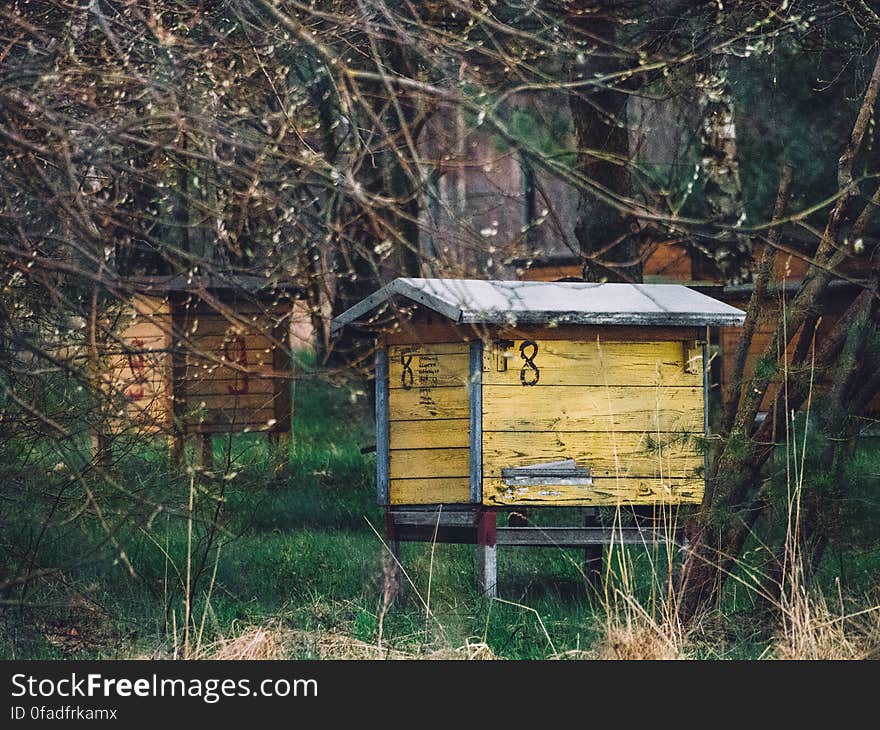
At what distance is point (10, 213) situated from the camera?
5.01 metres

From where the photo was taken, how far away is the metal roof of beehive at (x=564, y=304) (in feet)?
22.9

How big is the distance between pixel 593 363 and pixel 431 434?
111 centimetres

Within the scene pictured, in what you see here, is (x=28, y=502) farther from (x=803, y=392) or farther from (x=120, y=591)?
(x=803, y=392)

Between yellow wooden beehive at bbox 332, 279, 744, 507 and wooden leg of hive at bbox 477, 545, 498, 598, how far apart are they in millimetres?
324

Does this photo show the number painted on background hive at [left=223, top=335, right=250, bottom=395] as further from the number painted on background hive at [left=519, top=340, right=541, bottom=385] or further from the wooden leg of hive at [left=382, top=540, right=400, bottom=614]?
the number painted on background hive at [left=519, top=340, right=541, bottom=385]

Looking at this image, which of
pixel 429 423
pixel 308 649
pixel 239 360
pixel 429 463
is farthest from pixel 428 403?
pixel 239 360

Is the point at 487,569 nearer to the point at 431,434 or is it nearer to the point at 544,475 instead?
the point at 544,475

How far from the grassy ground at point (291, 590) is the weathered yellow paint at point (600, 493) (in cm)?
51

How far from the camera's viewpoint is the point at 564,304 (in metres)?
7.22

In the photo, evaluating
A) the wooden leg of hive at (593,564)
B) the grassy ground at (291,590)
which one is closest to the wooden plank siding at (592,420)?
the grassy ground at (291,590)

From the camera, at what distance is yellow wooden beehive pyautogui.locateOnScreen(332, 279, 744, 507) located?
730 centimetres

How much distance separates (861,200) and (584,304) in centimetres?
568

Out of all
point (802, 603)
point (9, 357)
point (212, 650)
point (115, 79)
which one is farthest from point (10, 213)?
point (802, 603)

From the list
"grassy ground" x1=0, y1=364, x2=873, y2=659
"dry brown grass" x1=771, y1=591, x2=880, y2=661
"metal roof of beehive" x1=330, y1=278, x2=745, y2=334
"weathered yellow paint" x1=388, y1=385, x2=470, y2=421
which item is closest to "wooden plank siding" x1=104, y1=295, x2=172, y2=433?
"grassy ground" x1=0, y1=364, x2=873, y2=659
